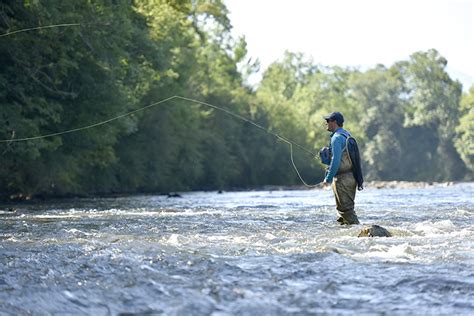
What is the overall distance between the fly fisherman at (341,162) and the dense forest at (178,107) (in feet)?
38.5

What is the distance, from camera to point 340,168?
42.9ft

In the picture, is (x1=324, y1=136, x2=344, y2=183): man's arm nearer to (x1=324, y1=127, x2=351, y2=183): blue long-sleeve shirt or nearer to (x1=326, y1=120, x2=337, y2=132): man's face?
(x1=324, y1=127, x2=351, y2=183): blue long-sleeve shirt

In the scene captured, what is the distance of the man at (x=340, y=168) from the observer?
12.8 metres

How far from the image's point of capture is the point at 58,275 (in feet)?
25.9

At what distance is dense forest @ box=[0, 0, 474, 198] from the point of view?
85.0 ft

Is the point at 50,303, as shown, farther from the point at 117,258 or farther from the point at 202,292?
the point at 117,258

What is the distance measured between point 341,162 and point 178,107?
34.2m

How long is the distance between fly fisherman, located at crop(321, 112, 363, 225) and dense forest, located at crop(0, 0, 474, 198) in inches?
461

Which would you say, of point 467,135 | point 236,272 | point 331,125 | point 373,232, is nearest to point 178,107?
point 331,125

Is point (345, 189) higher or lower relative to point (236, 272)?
higher

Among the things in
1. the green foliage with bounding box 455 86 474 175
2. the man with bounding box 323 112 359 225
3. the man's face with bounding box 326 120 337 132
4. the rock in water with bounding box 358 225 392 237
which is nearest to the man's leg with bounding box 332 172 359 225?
the man with bounding box 323 112 359 225

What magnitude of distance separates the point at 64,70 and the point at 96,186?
14.3 meters

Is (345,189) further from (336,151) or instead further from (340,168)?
(336,151)

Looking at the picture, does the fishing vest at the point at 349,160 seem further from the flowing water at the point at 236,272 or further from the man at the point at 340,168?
the flowing water at the point at 236,272
